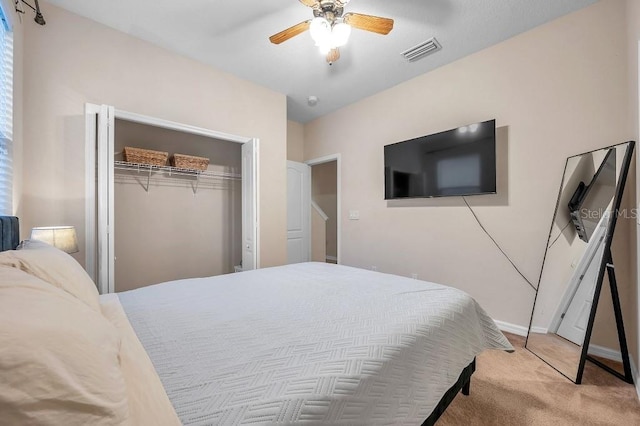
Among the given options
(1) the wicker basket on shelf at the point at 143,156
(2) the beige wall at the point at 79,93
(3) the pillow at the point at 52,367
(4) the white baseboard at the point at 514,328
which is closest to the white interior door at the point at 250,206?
(2) the beige wall at the point at 79,93

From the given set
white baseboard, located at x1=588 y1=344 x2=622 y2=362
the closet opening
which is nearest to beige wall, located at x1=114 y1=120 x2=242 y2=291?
the closet opening

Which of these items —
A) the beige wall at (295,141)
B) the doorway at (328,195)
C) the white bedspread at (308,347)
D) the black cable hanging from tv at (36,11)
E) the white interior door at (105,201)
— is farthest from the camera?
the doorway at (328,195)

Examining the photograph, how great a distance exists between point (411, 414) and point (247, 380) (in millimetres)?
576

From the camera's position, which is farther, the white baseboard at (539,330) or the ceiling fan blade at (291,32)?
the white baseboard at (539,330)

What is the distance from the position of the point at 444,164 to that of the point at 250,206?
2207 mm

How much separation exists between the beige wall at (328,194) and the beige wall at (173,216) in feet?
8.63

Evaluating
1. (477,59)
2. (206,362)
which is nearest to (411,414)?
(206,362)

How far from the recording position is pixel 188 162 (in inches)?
119

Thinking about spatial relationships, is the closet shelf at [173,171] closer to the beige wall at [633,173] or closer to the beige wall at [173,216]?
the beige wall at [173,216]

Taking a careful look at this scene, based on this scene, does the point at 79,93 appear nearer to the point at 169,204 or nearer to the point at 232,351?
the point at 169,204

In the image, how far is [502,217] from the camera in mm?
2572

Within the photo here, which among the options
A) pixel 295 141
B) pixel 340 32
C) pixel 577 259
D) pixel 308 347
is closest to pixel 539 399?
pixel 577 259

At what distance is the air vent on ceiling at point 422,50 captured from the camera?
2539 mm

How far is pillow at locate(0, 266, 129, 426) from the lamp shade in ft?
4.89
